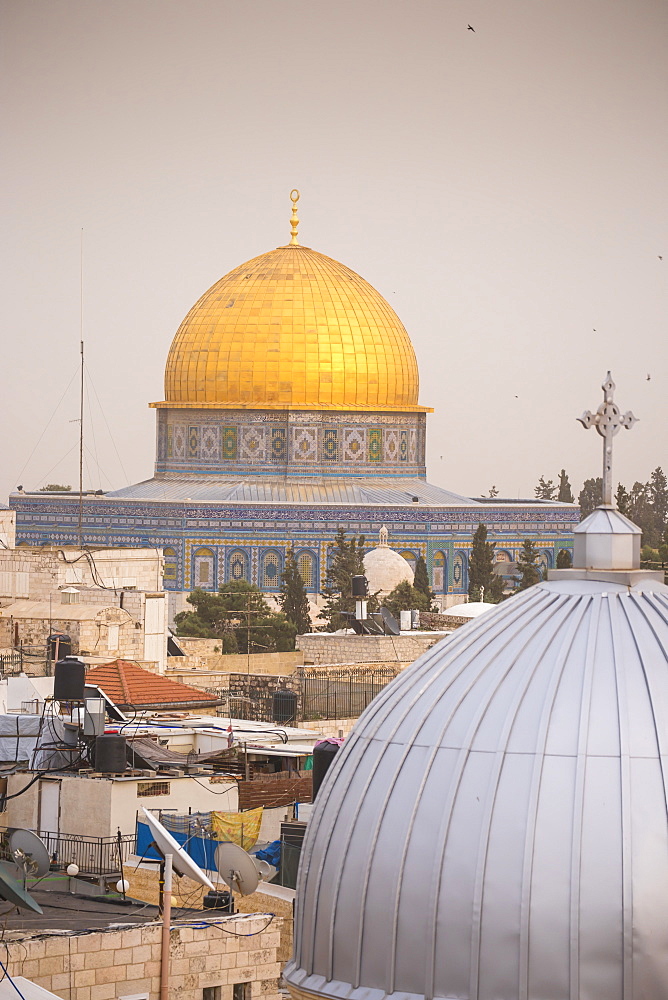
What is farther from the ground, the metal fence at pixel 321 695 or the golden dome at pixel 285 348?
the golden dome at pixel 285 348

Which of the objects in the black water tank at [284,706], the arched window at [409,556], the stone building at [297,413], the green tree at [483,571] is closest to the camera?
the black water tank at [284,706]

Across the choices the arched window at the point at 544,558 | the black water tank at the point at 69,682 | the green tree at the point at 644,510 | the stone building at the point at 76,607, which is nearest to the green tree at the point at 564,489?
the green tree at the point at 644,510

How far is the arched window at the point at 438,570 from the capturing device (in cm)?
4003

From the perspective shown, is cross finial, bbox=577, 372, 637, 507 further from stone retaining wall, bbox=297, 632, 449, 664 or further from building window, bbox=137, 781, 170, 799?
stone retaining wall, bbox=297, 632, 449, 664

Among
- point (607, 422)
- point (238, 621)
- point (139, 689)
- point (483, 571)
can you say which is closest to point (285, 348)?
point (483, 571)

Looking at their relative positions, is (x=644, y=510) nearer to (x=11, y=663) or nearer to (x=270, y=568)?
(x=270, y=568)

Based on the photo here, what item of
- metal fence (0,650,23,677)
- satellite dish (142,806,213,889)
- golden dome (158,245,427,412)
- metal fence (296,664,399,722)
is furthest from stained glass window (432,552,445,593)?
satellite dish (142,806,213,889)

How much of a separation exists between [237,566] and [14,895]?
98.3 ft

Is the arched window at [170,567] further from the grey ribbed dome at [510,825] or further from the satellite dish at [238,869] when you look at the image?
the grey ribbed dome at [510,825]

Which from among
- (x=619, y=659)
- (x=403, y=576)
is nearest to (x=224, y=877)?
(x=619, y=659)

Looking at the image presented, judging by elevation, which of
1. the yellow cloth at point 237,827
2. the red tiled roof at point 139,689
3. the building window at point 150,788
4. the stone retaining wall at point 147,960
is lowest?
the stone retaining wall at point 147,960

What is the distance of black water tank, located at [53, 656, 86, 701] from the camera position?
1404 cm

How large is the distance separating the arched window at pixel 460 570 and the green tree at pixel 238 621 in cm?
452

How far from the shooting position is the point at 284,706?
1950cm
